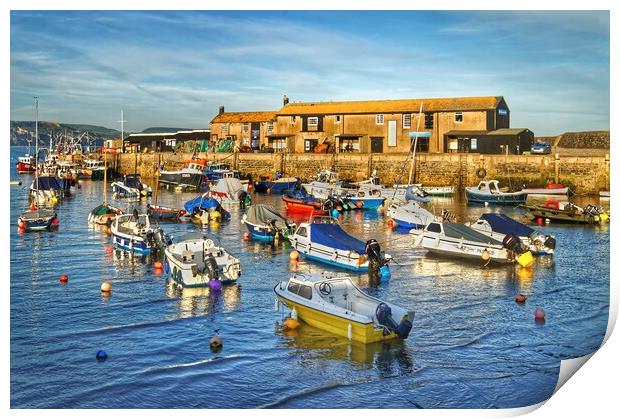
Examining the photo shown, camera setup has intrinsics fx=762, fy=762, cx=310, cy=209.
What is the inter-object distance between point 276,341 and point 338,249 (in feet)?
33.3

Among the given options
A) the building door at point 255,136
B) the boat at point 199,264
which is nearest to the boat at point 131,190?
the building door at point 255,136

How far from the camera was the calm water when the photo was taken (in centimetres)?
1719

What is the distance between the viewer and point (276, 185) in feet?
215

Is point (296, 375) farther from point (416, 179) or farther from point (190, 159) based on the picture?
point (190, 159)

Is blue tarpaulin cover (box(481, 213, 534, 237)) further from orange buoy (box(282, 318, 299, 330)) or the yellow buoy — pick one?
orange buoy (box(282, 318, 299, 330))

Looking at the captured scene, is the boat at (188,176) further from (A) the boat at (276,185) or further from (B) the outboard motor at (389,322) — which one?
(B) the outboard motor at (389,322)

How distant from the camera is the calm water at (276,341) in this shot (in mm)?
17188

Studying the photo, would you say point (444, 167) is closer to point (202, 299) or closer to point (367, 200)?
point (367, 200)

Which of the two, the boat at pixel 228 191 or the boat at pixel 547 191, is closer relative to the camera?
the boat at pixel 547 191

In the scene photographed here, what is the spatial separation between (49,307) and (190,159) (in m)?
55.8

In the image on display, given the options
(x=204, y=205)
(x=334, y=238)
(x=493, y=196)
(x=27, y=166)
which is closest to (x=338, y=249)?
(x=334, y=238)

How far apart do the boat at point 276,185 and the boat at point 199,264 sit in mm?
37322

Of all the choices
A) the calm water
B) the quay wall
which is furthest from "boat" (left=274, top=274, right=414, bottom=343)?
the quay wall
